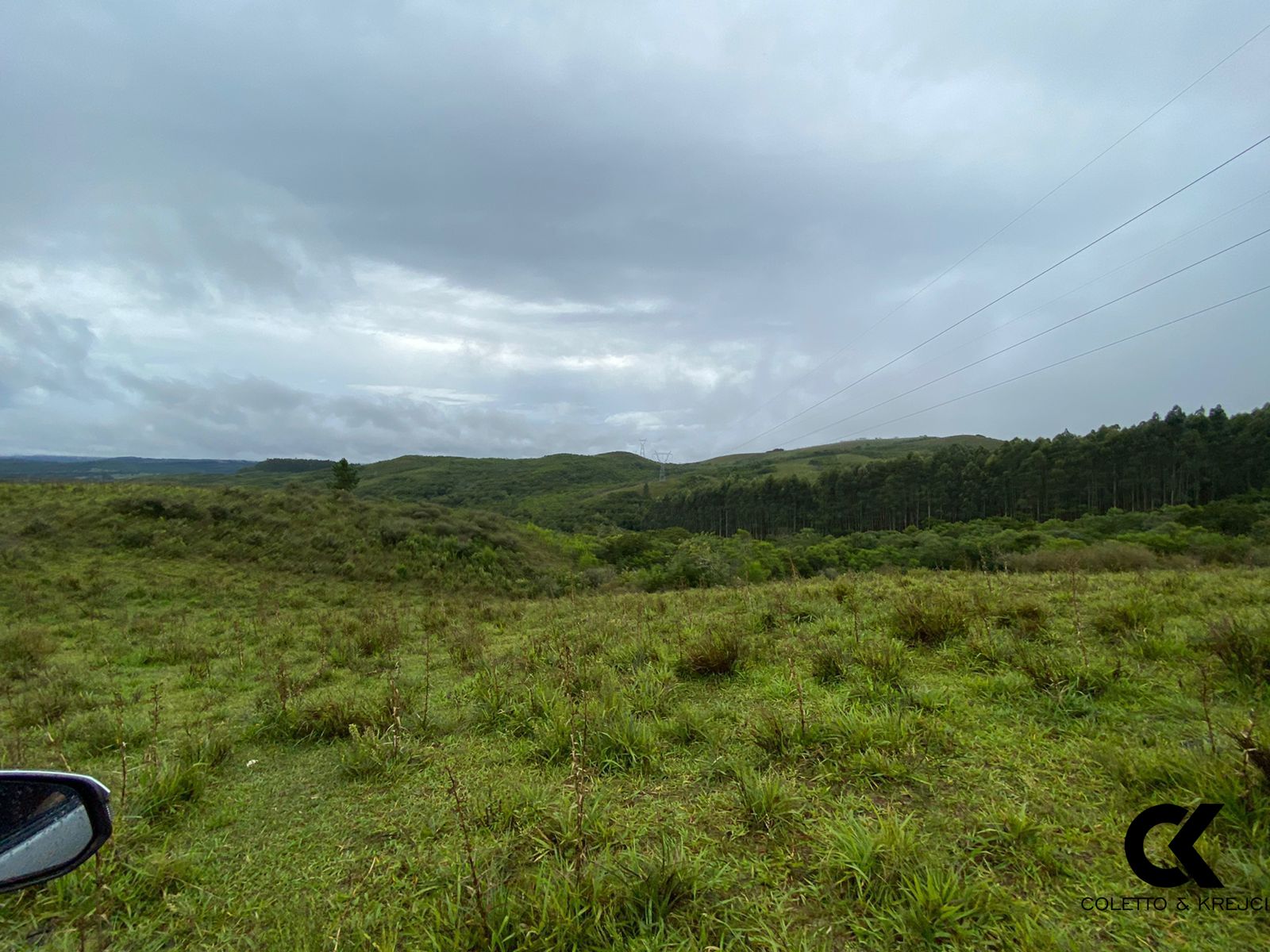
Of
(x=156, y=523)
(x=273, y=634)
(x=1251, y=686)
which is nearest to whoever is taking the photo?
(x=1251, y=686)

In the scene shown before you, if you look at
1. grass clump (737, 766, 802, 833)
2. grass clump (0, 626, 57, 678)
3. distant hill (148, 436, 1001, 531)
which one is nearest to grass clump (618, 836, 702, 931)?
grass clump (737, 766, 802, 833)

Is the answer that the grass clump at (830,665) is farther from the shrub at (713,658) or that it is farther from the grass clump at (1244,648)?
the grass clump at (1244,648)

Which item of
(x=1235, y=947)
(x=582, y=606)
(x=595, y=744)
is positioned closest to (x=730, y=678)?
(x=595, y=744)

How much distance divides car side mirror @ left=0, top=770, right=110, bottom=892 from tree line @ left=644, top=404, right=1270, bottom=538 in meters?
63.5

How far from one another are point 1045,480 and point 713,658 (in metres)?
71.1

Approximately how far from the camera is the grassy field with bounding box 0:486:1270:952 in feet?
7.17

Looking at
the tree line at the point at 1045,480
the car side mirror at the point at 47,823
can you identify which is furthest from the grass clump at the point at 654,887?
the tree line at the point at 1045,480

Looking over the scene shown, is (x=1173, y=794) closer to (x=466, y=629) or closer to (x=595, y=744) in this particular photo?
(x=595, y=744)

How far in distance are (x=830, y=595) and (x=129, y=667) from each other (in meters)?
11.6

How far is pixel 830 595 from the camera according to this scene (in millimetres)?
8602

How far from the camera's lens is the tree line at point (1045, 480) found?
2056 inches

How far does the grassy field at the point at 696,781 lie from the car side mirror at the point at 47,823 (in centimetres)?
25

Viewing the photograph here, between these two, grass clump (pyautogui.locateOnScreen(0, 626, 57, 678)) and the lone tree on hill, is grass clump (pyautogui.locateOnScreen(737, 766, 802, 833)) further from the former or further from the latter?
the lone tree on hill

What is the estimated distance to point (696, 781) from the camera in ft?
11.0
